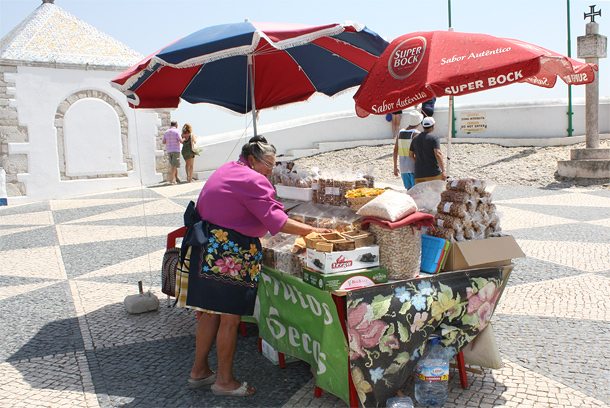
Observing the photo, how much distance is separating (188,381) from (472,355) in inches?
74.9

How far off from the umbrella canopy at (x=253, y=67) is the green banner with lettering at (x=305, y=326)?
5.75 ft

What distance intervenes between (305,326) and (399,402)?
Answer: 727mm

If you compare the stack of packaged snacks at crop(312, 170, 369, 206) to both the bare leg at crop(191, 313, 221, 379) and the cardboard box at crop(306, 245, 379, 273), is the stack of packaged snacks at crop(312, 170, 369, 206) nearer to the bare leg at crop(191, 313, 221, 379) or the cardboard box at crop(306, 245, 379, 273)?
the cardboard box at crop(306, 245, 379, 273)

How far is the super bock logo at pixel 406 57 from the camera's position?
3.76m

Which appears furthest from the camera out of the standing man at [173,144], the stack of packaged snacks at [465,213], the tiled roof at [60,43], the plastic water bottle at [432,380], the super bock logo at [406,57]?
the standing man at [173,144]

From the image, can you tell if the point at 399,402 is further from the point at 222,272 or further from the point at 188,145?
the point at 188,145

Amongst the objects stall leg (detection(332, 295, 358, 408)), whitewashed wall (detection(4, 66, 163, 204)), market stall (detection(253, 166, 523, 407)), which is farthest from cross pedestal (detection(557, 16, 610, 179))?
stall leg (detection(332, 295, 358, 408))

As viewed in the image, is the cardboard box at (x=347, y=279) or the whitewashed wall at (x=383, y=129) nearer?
the cardboard box at (x=347, y=279)

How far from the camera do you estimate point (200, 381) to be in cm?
333

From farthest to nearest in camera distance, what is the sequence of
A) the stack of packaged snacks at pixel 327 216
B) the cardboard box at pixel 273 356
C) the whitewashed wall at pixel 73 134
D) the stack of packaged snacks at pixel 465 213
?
the whitewashed wall at pixel 73 134 → the cardboard box at pixel 273 356 → the stack of packaged snacks at pixel 327 216 → the stack of packaged snacks at pixel 465 213

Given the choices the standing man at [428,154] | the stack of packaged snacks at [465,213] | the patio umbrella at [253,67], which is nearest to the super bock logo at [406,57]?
the patio umbrella at [253,67]

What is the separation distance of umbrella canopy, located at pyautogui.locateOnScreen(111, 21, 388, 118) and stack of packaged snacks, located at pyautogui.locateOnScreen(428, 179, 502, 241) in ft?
5.07

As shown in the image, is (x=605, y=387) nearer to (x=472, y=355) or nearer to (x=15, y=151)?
(x=472, y=355)

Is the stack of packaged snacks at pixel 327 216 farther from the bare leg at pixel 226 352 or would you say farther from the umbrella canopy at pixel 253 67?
the umbrella canopy at pixel 253 67
